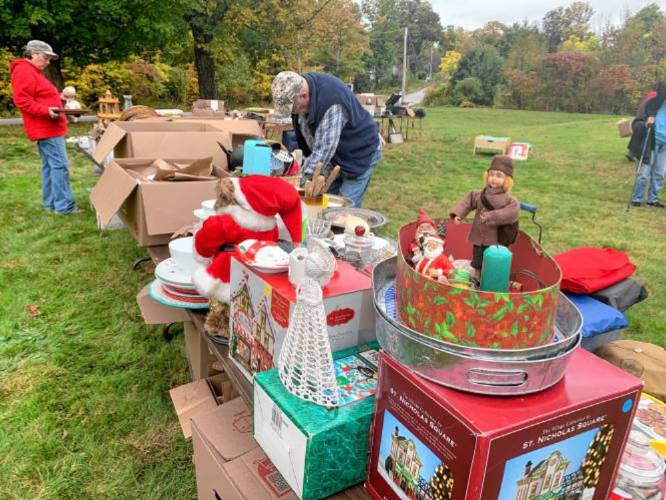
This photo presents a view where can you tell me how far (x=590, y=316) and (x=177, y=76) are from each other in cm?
1840

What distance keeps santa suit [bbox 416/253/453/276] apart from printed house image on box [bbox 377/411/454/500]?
0.30 metres

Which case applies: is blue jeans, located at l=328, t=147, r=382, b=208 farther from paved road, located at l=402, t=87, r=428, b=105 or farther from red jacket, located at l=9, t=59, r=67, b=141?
paved road, located at l=402, t=87, r=428, b=105

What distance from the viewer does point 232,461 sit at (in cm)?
134

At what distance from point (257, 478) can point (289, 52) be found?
16445 millimetres

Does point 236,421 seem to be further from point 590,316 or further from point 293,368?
point 590,316

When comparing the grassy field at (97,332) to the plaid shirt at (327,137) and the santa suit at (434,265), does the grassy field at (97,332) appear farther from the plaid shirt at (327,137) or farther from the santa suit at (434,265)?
the santa suit at (434,265)

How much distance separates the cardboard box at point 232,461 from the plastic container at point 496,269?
71 centimetres

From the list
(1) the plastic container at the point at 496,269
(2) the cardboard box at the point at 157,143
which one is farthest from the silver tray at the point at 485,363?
(2) the cardboard box at the point at 157,143

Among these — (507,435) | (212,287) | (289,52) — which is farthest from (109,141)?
(289,52)

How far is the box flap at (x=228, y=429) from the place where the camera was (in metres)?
1.40

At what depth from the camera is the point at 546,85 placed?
2569 centimetres

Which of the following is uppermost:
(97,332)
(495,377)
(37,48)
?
(37,48)

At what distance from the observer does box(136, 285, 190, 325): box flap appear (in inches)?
84.7

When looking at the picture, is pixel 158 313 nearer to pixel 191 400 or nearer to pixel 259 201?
pixel 191 400
